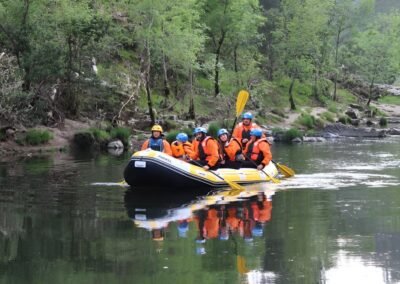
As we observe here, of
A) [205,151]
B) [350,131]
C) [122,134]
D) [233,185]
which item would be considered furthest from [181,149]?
[350,131]

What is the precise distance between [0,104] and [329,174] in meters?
12.4

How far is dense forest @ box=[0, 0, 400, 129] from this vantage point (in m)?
A: 28.6

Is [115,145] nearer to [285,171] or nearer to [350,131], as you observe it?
[285,171]

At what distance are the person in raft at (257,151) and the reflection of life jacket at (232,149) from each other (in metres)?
0.52

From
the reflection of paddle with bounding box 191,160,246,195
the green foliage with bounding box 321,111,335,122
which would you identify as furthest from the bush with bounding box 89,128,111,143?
the green foliage with bounding box 321,111,335,122

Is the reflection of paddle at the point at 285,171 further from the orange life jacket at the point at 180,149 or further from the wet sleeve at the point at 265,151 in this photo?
the orange life jacket at the point at 180,149

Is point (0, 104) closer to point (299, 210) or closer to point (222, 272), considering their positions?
point (299, 210)

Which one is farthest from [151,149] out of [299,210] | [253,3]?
[253,3]

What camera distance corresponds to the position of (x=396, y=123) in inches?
1996

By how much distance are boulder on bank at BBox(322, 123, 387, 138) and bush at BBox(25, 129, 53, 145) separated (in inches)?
634

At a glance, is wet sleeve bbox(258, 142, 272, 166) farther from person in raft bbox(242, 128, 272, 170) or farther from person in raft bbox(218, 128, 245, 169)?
person in raft bbox(218, 128, 245, 169)

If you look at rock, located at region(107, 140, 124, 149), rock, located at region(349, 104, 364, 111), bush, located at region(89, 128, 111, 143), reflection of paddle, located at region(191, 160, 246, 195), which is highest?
rock, located at region(349, 104, 364, 111)

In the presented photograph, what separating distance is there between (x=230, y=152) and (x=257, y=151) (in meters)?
0.88

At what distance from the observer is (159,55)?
3672cm
